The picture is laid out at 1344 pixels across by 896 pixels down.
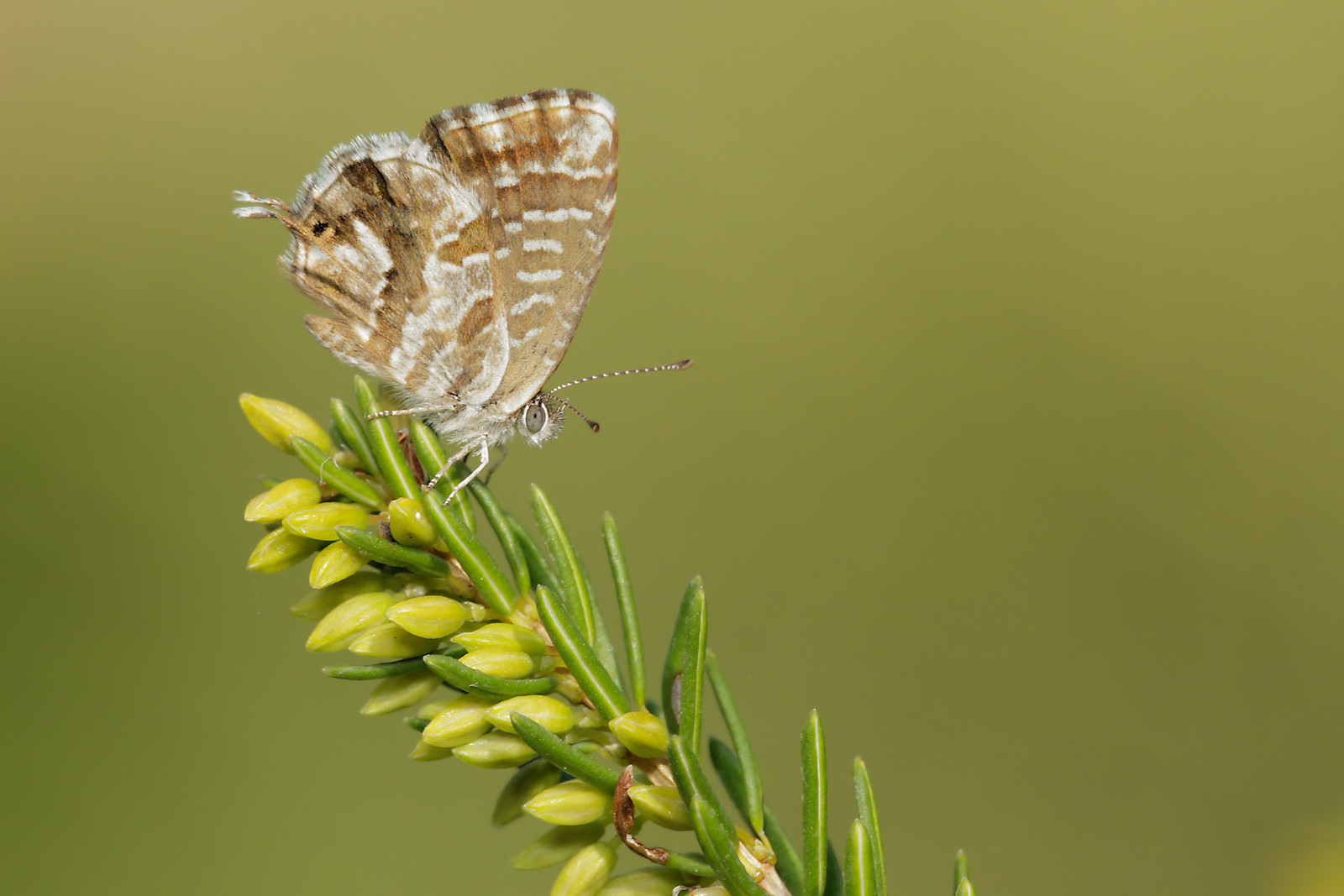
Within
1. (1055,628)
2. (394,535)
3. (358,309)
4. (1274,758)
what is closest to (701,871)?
(394,535)

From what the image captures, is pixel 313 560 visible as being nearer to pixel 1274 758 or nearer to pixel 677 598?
pixel 677 598

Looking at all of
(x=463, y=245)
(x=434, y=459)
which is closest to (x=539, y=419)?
(x=463, y=245)

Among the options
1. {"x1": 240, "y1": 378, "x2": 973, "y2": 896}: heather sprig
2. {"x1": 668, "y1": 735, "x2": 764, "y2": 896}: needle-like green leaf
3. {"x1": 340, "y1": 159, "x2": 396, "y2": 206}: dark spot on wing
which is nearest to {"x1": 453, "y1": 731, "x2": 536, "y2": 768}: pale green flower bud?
{"x1": 240, "y1": 378, "x2": 973, "y2": 896}: heather sprig

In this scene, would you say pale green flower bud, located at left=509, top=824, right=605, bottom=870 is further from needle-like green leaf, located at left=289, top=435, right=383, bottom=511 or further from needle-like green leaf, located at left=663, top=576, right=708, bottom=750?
needle-like green leaf, located at left=289, top=435, right=383, bottom=511

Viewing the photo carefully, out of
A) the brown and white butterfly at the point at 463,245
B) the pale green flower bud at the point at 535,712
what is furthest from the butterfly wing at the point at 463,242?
the pale green flower bud at the point at 535,712

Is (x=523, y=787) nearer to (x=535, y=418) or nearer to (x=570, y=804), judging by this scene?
(x=570, y=804)

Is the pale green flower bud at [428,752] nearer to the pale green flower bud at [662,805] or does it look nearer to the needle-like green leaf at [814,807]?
the pale green flower bud at [662,805]
